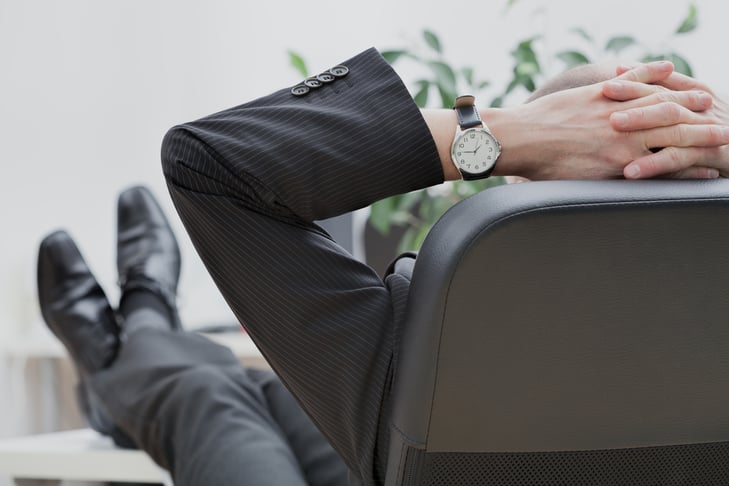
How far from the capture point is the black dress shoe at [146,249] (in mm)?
1932

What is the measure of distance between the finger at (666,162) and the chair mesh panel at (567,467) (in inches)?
8.8

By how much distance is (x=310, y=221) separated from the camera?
2.27 feet

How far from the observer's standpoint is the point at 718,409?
612 mm

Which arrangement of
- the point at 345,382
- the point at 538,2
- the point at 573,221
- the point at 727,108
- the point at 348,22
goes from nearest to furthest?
the point at 573,221 < the point at 345,382 < the point at 727,108 < the point at 538,2 < the point at 348,22

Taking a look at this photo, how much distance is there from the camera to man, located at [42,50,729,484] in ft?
2.15

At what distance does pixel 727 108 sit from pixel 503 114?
0.77 ft

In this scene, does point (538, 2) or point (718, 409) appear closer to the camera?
point (718, 409)

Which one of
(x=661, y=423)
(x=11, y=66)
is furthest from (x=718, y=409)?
(x=11, y=66)

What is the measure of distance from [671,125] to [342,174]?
0.29 m

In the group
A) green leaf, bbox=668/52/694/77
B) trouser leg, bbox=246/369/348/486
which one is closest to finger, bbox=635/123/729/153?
trouser leg, bbox=246/369/348/486

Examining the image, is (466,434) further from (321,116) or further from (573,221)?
(321,116)

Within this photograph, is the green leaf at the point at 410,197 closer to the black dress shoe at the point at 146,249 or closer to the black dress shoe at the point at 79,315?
the black dress shoe at the point at 146,249

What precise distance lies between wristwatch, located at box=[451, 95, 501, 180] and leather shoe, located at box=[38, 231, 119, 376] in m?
1.19

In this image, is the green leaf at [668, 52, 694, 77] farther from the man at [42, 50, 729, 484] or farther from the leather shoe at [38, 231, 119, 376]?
the leather shoe at [38, 231, 119, 376]
